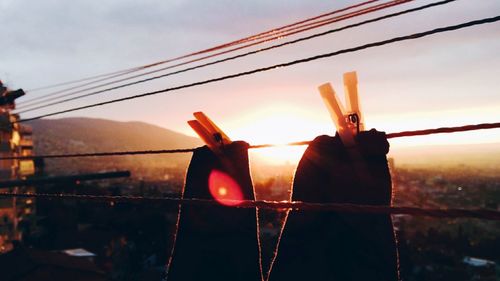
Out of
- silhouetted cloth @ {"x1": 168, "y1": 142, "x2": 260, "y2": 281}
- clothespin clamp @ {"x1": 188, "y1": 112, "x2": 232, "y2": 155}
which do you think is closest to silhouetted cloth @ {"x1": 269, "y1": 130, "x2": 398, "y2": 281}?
silhouetted cloth @ {"x1": 168, "y1": 142, "x2": 260, "y2": 281}

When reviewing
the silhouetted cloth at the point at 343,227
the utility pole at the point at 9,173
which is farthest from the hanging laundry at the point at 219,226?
the utility pole at the point at 9,173

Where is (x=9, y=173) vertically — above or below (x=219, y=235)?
above

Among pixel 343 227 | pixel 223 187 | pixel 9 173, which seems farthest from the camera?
pixel 9 173

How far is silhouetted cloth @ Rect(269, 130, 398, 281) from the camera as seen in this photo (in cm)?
227

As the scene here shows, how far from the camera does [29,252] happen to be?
2144 cm

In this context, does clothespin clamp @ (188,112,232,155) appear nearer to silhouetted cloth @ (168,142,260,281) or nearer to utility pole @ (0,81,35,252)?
silhouetted cloth @ (168,142,260,281)

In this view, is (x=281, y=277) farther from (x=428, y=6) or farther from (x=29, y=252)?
(x=29, y=252)

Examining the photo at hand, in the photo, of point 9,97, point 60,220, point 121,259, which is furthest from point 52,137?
point 9,97

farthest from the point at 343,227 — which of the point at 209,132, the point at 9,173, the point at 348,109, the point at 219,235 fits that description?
the point at 9,173

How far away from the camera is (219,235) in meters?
2.76

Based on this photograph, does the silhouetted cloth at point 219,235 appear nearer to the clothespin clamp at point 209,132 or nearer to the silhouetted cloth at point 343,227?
the clothespin clamp at point 209,132

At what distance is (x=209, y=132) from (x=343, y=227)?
1.07 m

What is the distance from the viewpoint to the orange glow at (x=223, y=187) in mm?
2781

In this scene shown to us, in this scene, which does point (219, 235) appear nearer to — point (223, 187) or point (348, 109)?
point (223, 187)
